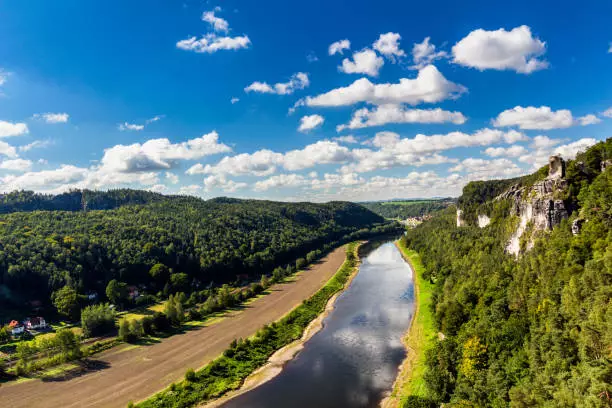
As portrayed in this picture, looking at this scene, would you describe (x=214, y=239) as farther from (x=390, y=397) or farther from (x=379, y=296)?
(x=390, y=397)

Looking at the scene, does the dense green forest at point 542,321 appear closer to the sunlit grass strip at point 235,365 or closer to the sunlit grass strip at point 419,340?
the sunlit grass strip at point 419,340

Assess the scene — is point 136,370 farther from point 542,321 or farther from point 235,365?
point 542,321

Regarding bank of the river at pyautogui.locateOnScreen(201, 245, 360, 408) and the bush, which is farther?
the bush

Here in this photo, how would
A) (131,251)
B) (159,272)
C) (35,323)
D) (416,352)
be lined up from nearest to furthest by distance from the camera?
(416,352) < (35,323) < (159,272) < (131,251)

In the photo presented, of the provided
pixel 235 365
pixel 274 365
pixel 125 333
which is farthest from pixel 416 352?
pixel 125 333

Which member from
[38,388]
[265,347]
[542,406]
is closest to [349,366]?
[265,347]

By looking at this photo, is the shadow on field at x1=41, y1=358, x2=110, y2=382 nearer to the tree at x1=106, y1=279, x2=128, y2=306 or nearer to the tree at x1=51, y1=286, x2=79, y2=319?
the tree at x1=51, y1=286, x2=79, y2=319

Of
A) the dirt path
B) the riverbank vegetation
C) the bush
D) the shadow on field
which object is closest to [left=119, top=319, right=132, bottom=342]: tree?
the dirt path
